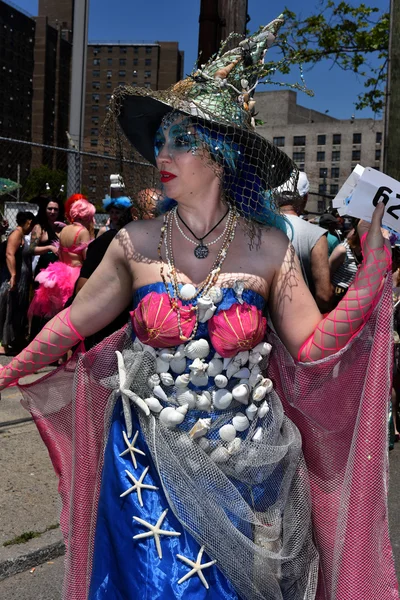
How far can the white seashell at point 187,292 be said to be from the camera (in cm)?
230

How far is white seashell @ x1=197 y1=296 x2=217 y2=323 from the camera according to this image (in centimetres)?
227

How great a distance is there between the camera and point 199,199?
2.41m

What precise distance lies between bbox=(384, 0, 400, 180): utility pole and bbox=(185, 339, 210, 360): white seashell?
642cm

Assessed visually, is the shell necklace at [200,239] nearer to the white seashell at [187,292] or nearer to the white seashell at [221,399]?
the white seashell at [187,292]

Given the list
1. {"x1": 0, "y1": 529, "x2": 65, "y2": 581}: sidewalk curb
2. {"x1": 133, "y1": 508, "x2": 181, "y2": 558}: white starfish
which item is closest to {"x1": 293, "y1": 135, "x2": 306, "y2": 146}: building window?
{"x1": 0, "y1": 529, "x2": 65, "y2": 581}: sidewalk curb

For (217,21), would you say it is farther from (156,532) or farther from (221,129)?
(156,532)

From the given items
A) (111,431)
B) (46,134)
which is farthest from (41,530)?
(46,134)

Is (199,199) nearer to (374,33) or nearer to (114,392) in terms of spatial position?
(114,392)

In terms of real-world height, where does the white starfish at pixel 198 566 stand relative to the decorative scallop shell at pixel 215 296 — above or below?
below

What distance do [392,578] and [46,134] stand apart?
126833 mm

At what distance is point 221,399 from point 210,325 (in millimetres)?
231

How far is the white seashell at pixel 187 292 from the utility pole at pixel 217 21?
11.4 feet

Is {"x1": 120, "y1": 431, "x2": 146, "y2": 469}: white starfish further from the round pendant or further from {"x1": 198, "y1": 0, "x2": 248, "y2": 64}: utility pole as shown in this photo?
{"x1": 198, "y1": 0, "x2": 248, "y2": 64}: utility pole

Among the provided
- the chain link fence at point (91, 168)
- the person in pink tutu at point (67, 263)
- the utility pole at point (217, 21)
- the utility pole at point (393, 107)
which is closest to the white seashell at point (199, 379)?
the chain link fence at point (91, 168)
